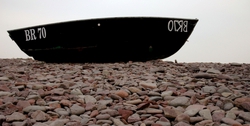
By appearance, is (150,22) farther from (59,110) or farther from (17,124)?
(17,124)

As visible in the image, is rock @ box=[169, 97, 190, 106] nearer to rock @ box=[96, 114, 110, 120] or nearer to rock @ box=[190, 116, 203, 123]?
rock @ box=[190, 116, 203, 123]

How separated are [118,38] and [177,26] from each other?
73.2 inches

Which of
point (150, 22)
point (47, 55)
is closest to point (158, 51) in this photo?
point (150, 22)

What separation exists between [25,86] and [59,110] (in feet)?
4.26

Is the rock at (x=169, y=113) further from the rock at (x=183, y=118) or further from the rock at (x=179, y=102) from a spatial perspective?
the rock at (x=179, y=102)

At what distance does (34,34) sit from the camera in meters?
8.86

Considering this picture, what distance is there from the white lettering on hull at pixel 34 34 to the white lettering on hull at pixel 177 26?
4.13 metres

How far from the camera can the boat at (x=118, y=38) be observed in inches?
304

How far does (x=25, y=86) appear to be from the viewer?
3.96 metres

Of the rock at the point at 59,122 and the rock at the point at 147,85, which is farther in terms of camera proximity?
the rock at the point at 147,85

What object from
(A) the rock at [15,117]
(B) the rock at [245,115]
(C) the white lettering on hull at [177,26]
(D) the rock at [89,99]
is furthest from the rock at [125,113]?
(C) the white lettering on hull at [177,26]

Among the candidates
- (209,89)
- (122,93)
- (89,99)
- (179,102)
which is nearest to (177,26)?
(209,89)

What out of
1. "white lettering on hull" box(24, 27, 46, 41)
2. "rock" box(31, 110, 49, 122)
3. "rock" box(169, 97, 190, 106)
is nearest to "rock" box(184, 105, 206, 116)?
"rock" box(169, 97, 190, 106)

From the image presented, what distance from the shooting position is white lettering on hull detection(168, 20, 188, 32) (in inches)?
309
